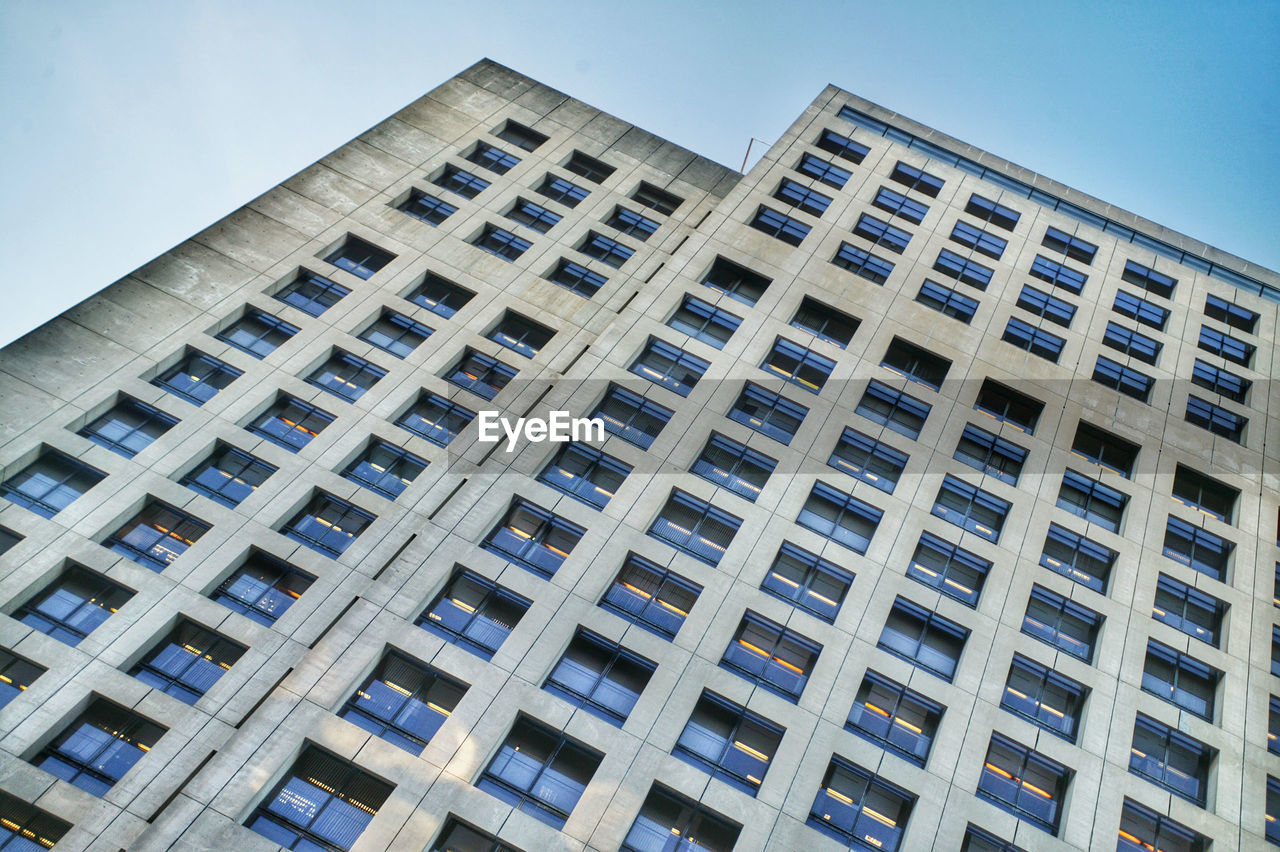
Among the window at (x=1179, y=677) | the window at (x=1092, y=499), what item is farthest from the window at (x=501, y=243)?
the window at (x=1179, y=677)

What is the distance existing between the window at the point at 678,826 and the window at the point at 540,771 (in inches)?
74.2

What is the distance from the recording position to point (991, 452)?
123 ft

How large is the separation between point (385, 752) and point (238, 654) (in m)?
6.62

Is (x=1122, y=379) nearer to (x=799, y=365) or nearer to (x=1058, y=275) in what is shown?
(x=1058, y=275)

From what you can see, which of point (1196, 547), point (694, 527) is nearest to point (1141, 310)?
point (1196, 547)

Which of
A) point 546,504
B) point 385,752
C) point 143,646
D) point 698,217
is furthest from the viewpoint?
point 698,217

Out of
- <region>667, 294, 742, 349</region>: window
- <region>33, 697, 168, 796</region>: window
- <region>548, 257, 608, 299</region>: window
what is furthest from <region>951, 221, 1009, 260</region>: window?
<region>33, 697, 168, 796</region>: window

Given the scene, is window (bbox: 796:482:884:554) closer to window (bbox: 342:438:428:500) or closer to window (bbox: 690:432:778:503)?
window (bbox: 690:432:778:503)

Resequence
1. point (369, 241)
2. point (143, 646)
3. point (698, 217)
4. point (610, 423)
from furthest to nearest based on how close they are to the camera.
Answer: point (698, 217) < point (369, 241) < point (610, 423) < point (143, 646)

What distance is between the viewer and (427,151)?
4784cm

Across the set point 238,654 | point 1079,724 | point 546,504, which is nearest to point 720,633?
point 546,504

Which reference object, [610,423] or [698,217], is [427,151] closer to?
[698,217]

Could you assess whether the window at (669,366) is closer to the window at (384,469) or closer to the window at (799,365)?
the window at (799,365)

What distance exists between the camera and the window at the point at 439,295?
134 feet
